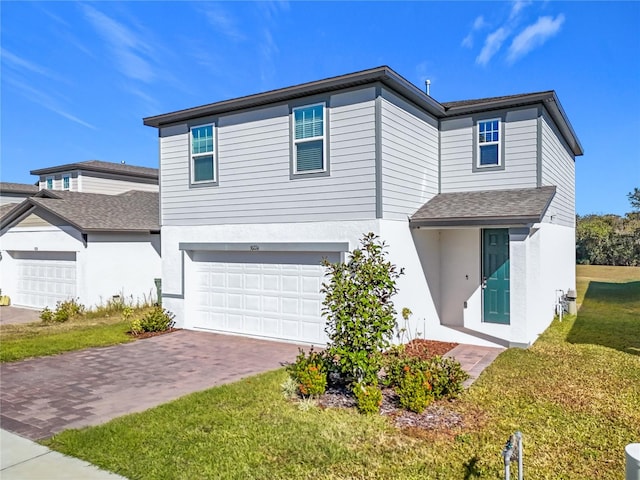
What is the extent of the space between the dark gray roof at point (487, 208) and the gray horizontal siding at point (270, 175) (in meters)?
1.92

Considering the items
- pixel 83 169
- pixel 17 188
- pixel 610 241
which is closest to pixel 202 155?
pixel 83 169

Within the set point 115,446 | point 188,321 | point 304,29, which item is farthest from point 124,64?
point 115,446

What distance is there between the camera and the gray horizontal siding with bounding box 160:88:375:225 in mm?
9562

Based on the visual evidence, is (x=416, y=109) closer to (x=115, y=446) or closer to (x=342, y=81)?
(x=342, y=81)

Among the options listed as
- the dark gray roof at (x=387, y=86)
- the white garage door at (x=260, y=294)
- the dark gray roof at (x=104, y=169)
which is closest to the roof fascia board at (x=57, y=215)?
the dark gray roof at (x=387, y=86)

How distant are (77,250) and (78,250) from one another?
60mm

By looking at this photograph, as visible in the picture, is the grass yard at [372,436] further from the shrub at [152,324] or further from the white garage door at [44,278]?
the white garage door at [44,278]

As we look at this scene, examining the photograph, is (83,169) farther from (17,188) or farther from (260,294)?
(260,294)

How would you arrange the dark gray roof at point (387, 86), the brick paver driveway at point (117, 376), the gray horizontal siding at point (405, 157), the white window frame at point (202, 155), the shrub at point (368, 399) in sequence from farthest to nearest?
the white window frame at point (202, 155)
the gray horizontal siding at point (405, 157)
the dark gray roof at point (387, 86)
the brick paver driveway at point (117, 376)
the shrub at point (368, 399)

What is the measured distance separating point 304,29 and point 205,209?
6260 millimetres

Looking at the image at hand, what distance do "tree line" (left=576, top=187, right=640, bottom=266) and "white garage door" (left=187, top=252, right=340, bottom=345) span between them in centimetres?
2783

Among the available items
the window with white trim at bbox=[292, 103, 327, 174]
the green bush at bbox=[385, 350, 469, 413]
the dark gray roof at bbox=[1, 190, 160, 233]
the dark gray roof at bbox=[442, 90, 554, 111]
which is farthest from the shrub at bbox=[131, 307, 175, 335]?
the dark gray roof at bbox=[442, 90, 554, 111]

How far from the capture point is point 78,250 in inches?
606

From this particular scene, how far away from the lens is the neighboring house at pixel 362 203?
9.61 metres
